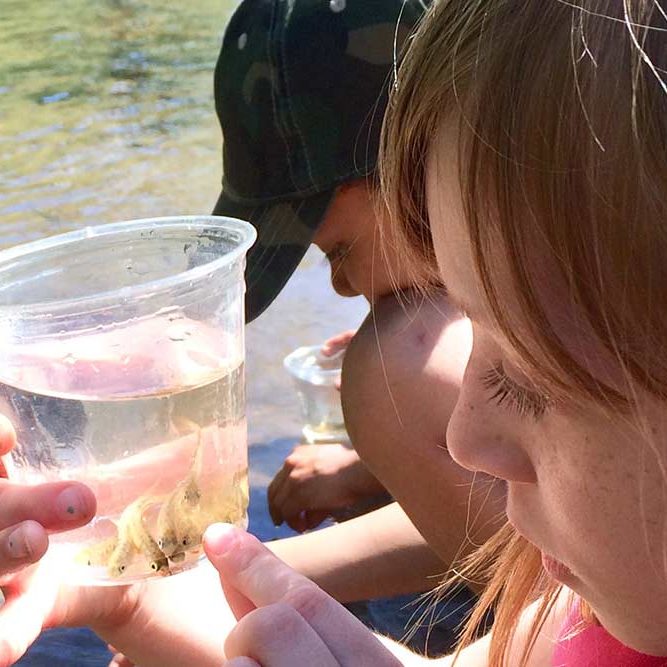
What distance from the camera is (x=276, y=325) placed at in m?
3.29

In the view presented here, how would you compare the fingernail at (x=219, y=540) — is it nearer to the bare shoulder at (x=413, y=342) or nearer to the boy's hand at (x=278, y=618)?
the boy's hand at (x=278, y=618)

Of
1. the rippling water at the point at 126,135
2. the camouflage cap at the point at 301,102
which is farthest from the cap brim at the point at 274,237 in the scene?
the rippling water at the point at 126,135

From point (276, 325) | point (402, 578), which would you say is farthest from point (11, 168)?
point (402, 578)

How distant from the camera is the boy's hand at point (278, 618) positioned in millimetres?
1021

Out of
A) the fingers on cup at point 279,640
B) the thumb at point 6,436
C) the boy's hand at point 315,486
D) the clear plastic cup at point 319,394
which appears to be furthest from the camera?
the clear plastic cup at point 319,394

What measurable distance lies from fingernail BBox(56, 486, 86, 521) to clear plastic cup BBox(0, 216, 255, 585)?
3 centimetres

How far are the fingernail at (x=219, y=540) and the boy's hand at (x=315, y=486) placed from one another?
120cm

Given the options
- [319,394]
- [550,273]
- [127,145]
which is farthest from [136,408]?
[127,145]

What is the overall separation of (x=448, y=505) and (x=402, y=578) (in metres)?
0.25

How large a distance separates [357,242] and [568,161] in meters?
1.39

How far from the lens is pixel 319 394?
2.70m

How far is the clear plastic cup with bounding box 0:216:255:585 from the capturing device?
1150 millimetres

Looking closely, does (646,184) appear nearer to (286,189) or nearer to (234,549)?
(234,549)

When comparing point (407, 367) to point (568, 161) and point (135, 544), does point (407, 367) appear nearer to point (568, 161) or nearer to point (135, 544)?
point (135, 544)
